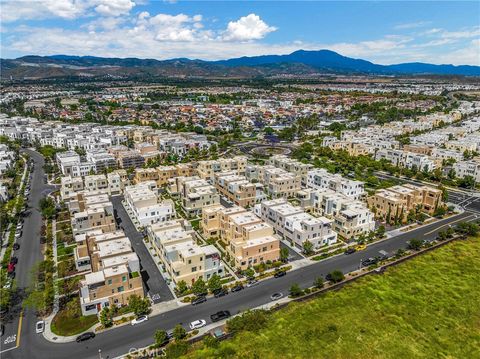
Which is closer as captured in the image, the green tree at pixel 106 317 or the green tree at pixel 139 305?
the green tree at pixel 106 317

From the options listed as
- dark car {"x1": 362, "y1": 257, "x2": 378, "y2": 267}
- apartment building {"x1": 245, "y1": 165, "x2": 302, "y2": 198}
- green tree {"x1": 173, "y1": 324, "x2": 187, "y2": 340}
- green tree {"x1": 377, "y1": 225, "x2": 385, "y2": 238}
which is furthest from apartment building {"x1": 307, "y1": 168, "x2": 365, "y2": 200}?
green tree {"x1": 173, "y1": 324, "x2": 187, "y2": 340}

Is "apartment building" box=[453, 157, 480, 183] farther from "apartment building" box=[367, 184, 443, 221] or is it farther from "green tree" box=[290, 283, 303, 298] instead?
"green tree" box=[290, 283, 303, 298]

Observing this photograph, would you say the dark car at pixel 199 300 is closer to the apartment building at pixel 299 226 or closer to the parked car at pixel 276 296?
the parked car at pixel 276 296

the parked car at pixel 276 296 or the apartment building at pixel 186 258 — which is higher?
the apartment building at pixel 186 258

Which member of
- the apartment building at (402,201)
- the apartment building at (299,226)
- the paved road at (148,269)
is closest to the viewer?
the paved road at (148,269)

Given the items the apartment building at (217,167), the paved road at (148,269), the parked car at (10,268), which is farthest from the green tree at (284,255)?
the parked car at (10,268)

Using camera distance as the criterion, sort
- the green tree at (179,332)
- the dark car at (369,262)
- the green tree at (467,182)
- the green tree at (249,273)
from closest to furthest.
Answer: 1. the green tree at (179,332)
2. the green tree at (249,273)
3. the dark car at (369,262)
4. the green tree at (467,182)

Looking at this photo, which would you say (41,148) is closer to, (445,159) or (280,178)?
(280,178)
